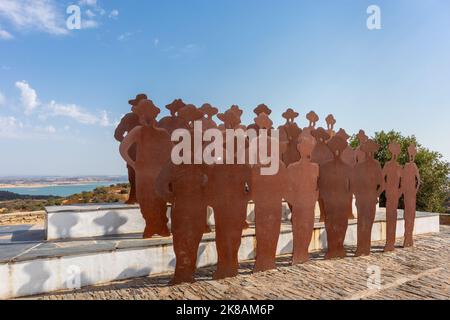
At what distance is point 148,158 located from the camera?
230 inches

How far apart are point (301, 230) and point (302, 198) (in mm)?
539

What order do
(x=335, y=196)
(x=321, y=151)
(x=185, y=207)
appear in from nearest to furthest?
(x=185, y=207)
(x=335, y=196)
(x=321, y=151)

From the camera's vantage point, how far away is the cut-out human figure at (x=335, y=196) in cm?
618

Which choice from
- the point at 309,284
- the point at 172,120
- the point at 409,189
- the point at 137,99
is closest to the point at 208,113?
the point at 172,120

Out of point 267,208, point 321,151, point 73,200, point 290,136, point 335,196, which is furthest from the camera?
point 73,200

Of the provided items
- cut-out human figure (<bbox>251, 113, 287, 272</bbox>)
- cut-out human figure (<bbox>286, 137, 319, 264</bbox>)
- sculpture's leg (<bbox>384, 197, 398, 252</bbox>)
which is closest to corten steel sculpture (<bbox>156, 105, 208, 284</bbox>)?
cut-out human figure (<bbox>251, 113, 287, 272</bbox>)

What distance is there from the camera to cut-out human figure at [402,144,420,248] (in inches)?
294

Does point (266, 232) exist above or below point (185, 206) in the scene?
below

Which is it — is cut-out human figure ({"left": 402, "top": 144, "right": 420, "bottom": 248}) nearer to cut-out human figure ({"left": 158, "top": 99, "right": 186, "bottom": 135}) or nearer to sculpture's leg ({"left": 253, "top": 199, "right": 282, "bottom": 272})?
sculpture's leg ({"left": 253, "top": 199, "right": 282, "bottom": 272})

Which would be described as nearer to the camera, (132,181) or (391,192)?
(132,181)

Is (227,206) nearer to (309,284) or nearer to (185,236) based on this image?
(185,236)
